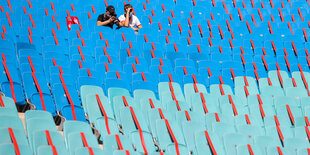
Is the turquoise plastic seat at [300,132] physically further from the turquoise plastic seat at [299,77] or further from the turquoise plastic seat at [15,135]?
the turquoise plastic seat at [15,135]

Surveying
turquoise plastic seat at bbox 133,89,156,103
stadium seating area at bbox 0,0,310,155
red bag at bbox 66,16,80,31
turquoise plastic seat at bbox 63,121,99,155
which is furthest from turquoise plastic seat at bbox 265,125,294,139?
red bag at bbox 66,16,80,31

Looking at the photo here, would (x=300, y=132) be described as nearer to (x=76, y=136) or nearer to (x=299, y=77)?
(x=299, y=77)

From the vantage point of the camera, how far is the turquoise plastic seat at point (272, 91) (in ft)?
7.61

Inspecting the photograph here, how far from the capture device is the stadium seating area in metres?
1.71

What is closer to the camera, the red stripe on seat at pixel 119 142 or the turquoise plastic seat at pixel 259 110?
the red stripe on seat at pixel 119 142

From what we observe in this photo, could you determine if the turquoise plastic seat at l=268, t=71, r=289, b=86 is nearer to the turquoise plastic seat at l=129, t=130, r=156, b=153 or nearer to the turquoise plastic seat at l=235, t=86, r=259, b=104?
the turquoise plastic seat at l=235, t=86, r=259, b=104

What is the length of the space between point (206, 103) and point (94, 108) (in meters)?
0.47

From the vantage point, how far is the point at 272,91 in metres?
2.33

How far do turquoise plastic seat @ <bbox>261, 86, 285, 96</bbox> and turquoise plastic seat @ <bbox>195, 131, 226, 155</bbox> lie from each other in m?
0.62

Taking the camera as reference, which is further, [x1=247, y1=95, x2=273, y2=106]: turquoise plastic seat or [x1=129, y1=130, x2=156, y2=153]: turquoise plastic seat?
[x1=247, y1=95, x2=273, y2=106]: turquoise plastic seat

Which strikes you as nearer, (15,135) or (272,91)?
(15,135)

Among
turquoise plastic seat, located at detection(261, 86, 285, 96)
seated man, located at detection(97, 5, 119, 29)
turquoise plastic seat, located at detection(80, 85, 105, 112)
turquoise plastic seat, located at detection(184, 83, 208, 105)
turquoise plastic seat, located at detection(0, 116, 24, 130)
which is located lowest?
turquoise plastic seat, located at detection(0, 116, 24, 130)

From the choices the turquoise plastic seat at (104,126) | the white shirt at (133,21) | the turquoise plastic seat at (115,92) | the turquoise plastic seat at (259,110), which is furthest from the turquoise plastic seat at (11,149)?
the white shirt at (133,21)

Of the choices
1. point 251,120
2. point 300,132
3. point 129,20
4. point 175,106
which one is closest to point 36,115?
point 175,106
